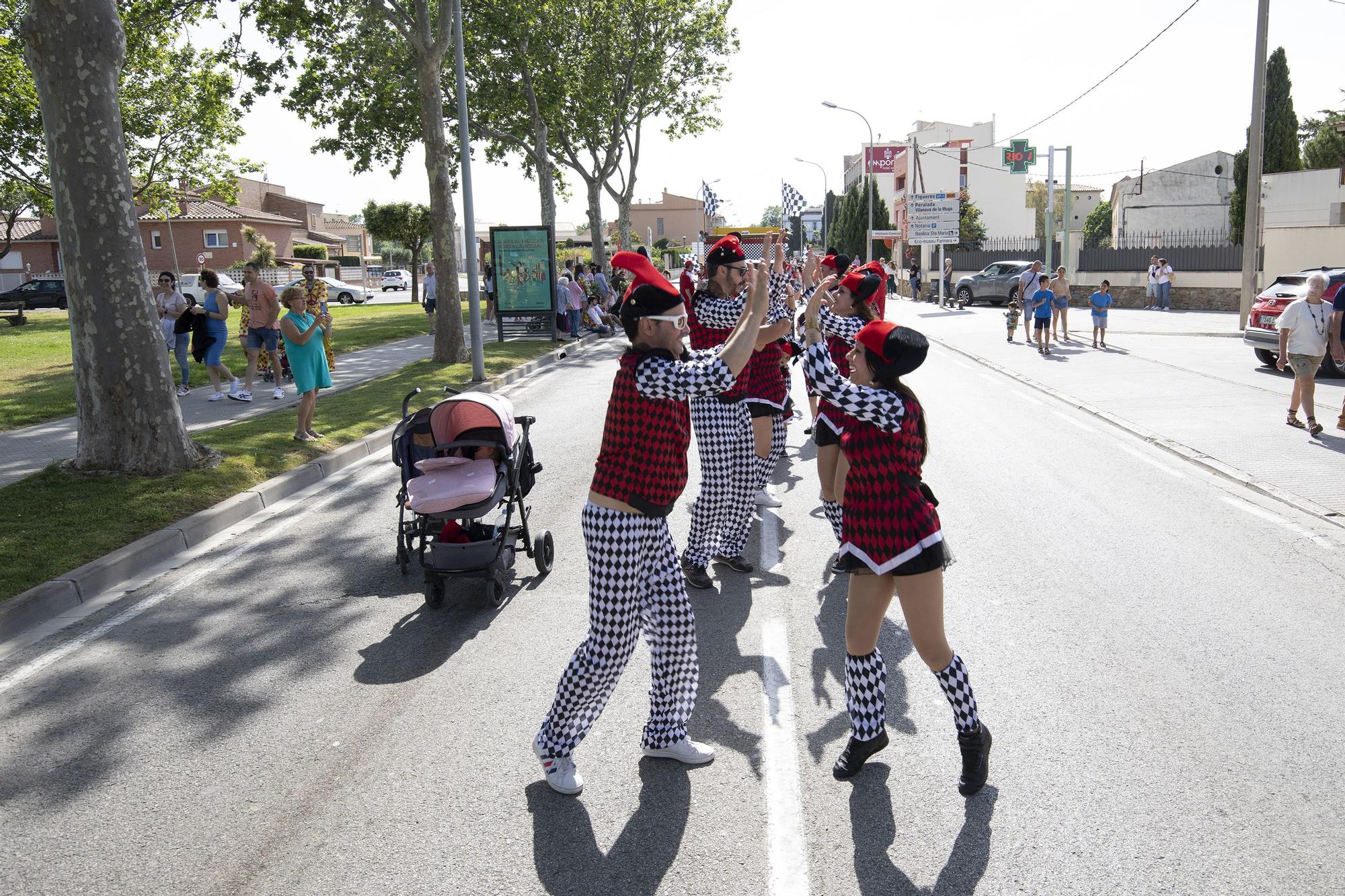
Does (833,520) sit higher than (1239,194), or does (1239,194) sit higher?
(1239,194)

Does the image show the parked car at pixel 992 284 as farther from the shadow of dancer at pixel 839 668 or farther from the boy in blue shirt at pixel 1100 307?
the shadow of dancer at pixel 839 668

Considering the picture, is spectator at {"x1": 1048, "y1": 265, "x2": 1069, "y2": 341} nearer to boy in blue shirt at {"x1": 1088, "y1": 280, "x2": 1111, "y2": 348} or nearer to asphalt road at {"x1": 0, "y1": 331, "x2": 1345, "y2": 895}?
boy in blue shirt at {"x1": 1088, "y1": 280, "x2": 1111, "y2": 348}

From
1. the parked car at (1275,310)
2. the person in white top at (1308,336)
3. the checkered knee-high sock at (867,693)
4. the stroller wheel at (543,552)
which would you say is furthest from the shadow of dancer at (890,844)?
the parked car at (1275,310)

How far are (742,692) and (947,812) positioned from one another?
1287 millimetres

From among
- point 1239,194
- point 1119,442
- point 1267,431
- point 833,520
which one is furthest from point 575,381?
point 1239,194

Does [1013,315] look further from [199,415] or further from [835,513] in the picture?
[835,513]

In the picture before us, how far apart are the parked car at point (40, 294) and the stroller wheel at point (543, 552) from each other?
46923 millimetres

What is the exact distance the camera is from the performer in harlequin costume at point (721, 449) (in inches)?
254

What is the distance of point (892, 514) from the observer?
3.74 m

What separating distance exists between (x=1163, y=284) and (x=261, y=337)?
98.4ft

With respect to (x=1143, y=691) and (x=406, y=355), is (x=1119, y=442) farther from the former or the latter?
(x=406, y=355)

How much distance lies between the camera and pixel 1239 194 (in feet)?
135

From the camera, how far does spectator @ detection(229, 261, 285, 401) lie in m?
14.0

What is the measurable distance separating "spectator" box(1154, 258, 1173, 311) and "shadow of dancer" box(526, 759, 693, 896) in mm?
35214
